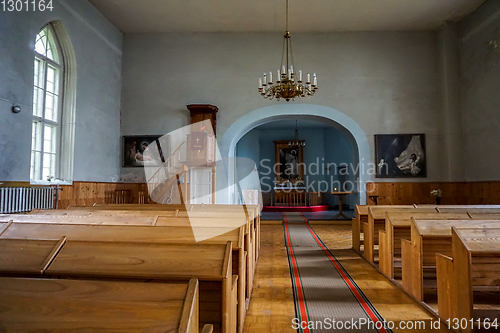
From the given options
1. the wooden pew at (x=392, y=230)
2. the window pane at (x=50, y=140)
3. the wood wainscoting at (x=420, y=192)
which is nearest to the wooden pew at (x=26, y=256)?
Result: the wooden pew at (x=392, y=230)

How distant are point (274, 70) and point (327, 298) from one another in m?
7.40

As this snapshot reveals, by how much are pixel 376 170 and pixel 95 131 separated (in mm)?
7608

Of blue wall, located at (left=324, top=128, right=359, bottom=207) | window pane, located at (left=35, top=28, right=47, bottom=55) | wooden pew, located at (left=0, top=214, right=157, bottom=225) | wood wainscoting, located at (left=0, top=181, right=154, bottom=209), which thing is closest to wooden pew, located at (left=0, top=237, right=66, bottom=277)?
wooden pew, located at (left=0, top=214, right=157, bottom=225)

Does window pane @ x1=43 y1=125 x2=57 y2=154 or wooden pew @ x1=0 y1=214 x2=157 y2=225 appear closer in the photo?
wooden pew @ x1=0 y1=214 x2=157 y2=225

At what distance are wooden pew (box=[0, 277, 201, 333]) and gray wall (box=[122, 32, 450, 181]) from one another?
26.4 feet

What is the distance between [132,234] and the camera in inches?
89.4

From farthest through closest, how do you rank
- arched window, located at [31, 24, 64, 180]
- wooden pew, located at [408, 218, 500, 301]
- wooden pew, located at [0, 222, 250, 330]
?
arched window, located at [31, 24, 64, 180]
wooden pew, located at [408, 218, 500, 301]
wooden pew, located at [0, 222, 250, 330]

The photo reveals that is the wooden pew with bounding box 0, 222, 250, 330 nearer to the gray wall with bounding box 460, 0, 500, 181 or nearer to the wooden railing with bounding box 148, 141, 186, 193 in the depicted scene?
the wooden railing with bounding box 148, 141, 186, 193

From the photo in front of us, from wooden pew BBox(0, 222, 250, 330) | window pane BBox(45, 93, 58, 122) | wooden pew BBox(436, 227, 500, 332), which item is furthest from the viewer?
window pane BBox(45, 93, 58, 122)

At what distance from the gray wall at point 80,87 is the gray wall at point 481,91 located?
31.5 ft

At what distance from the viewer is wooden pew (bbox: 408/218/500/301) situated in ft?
8.86

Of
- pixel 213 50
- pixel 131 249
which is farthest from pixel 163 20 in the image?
pixel 131 249

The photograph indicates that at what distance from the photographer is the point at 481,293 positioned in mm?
2852

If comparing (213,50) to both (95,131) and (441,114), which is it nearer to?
(95,131)
